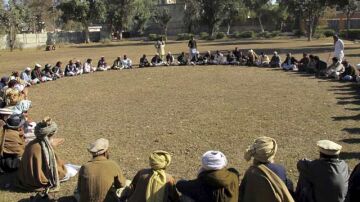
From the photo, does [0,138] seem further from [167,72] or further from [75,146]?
[167,72]

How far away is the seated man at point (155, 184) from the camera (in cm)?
540

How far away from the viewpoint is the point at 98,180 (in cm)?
577

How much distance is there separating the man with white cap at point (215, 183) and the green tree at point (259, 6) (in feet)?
223

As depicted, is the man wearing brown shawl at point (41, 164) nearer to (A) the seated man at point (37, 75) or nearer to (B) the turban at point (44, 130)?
(B) the turban at point (44, 130)

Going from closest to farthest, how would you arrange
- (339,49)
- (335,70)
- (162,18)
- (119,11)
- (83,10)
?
(335,70), (339,49), (83,10), (119,11), (162,18)

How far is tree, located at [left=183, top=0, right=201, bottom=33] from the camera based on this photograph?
216 feet

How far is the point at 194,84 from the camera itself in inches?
682

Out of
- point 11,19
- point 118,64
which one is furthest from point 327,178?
point 11,19

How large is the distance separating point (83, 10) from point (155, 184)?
56853mm

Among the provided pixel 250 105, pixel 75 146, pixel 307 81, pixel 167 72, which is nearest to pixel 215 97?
pixel 250 105

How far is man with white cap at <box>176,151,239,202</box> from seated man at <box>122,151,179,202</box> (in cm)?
34

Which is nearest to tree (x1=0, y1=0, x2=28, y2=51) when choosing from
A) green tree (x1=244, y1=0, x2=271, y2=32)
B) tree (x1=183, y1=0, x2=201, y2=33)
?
tree (x1=183, y1=0, x2=201, y2=33)

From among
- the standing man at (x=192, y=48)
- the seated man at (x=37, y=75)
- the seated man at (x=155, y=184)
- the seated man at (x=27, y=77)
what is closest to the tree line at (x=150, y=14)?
the standing man at (x=192, y=48)

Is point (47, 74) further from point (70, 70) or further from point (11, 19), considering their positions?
point (11, 19)
